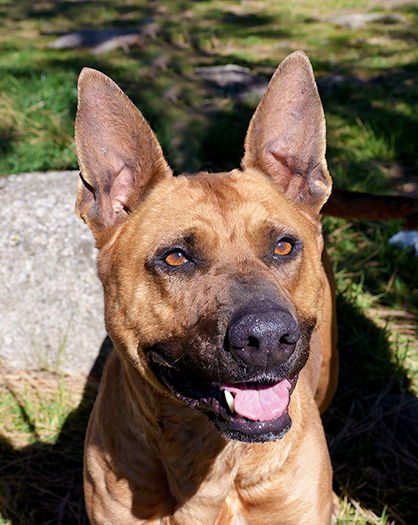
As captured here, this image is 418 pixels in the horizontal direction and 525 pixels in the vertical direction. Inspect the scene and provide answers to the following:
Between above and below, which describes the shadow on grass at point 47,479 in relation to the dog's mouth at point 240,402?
below

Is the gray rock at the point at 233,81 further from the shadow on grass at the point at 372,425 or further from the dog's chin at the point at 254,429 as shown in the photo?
the dog's chin at the point at 254,429

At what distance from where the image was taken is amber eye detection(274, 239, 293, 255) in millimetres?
2344

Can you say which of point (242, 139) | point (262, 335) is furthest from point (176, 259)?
point (242, 139)

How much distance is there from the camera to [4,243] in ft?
14.1

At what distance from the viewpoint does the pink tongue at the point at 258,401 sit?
82.5 inches

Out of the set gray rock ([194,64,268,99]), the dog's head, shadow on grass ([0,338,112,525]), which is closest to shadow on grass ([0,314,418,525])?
shadow on grass ([0,338,112,525])

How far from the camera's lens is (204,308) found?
6.83 feet

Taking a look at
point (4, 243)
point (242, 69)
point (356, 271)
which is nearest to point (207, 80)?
point (242, 69)

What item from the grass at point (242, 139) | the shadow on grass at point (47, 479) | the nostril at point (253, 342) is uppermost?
the nostril at point (253, 342)

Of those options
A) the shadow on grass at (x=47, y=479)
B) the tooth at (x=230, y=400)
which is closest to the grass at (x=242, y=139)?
the shadow on grass at (x=47, y=479)

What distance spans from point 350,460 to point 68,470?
1.85 m

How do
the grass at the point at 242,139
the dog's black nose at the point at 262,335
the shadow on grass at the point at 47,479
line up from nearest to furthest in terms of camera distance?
the dog's black nose at the point at 262,335 < the shadow on grass at the point at 47,479 < the grass at the point at 242,139

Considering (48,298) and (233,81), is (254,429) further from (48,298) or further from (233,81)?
(233,81)

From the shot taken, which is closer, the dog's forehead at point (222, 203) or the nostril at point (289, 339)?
the nostril at point (289, 339)
